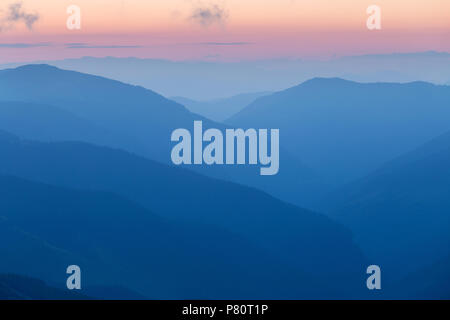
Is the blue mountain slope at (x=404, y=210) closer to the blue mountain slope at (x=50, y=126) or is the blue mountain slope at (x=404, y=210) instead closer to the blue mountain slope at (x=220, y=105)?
the blue mountain slope at (x=220, y=105)

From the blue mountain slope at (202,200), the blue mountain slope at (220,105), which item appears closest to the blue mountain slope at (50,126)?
the blue mountain slope at (202,200)

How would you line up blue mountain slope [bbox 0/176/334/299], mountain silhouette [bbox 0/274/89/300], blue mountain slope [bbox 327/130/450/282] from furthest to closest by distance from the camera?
blue mountain slope [bbox 327/130/450/282] < blue mountain slope [bbox 0/176/334/299] < mountain silhouette [bbox 0/274/89/300]

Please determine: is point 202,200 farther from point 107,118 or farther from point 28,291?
point 28,291

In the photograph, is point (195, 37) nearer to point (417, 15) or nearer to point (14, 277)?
point (417, 15)

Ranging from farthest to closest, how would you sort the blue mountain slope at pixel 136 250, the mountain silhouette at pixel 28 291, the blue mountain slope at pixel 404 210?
the blue mountain slope at pixel 404 210 → the blue mountain slope at pixel 136 250 → the mountain silhouette at pixel 28 291

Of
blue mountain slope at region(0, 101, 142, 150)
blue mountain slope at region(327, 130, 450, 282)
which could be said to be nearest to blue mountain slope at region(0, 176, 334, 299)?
blue mountain slope at region(0, 101, 142, 150)

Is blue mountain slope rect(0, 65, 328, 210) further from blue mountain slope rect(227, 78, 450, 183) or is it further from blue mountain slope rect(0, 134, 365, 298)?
blue mountain slope rect(227, 78, 450, 183)
